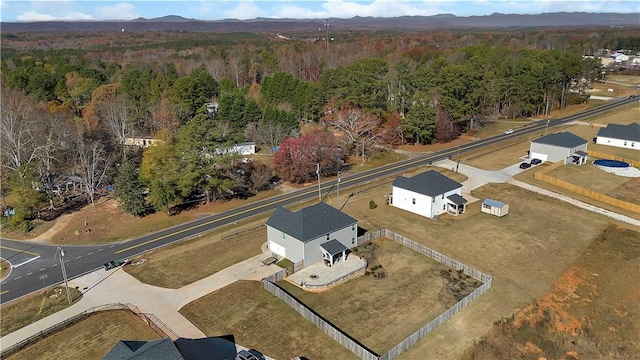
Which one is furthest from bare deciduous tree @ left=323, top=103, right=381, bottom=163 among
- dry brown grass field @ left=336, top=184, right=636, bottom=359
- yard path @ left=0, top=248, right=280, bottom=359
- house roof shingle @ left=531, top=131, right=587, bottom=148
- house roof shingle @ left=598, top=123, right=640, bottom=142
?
house roof shingle @ left=598, top=123, right=640, bottom=142

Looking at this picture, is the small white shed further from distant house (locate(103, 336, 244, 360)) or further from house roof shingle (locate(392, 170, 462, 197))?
distant house (locate(103, 336, 244, 360))

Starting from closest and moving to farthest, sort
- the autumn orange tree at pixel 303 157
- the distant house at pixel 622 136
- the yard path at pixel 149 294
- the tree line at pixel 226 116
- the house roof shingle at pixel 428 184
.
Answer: the yard path at pixel 149 294 < the house roof shingle at pixel 428 184 < the tree line at pixel 226 116 < the autumn orange tree at pixel 303 157 < the distant house at pixel 622 136

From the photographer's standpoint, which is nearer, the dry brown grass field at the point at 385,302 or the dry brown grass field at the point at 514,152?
the dry brown grass field at the point at 385,302

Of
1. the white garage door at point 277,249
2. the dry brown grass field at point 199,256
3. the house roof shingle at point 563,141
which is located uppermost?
the house roof shingle at point 563,141

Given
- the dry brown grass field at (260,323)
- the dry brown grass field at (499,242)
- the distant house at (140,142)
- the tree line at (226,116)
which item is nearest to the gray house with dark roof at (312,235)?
the dry brown grass field at (260,323)

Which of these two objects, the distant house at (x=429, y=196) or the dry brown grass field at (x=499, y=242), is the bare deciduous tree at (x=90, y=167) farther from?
the distant house at (x=429, y=196)

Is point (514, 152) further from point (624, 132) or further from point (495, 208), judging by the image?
point (495, 208)

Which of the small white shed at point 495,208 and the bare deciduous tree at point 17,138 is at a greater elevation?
the bare deciduous tree at point 17,138

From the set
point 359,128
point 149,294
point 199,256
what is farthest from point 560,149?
point 149,294
